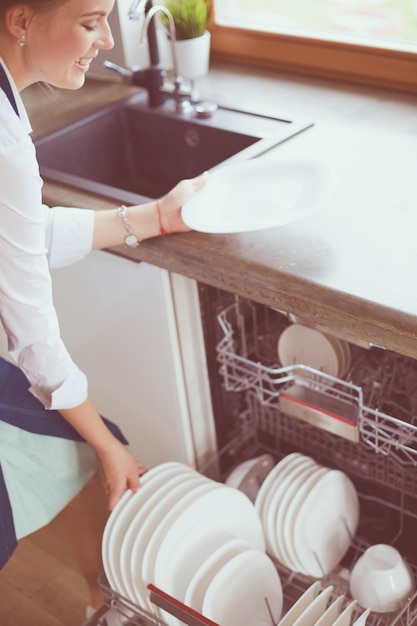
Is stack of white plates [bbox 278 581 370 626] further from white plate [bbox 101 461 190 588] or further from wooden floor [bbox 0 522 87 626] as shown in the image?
wooden floor [bbox 0 522 87 626]

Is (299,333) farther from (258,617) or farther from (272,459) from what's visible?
(258,617)

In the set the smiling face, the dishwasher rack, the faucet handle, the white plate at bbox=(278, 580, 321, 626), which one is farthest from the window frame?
the white plate at bbox=(278, 580, 321, 626)

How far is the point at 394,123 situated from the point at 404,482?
0.74 metres

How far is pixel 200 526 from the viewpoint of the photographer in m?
1.37

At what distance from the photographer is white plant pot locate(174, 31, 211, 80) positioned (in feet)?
6.02

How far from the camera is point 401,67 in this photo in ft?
5.84

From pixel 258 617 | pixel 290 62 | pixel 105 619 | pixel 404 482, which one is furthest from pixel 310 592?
pixel 290 62

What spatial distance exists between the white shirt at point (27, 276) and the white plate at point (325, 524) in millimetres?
453

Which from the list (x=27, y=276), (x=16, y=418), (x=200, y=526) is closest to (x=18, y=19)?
(x=27, y=276)

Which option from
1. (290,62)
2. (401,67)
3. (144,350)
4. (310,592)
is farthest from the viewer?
(290,62)

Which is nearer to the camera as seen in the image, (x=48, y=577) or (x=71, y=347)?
(x=71, y=347)

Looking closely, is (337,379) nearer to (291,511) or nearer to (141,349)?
(291,511)

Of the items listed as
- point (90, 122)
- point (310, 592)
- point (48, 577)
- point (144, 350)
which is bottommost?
point (48, 577)

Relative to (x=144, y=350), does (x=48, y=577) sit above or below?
below
